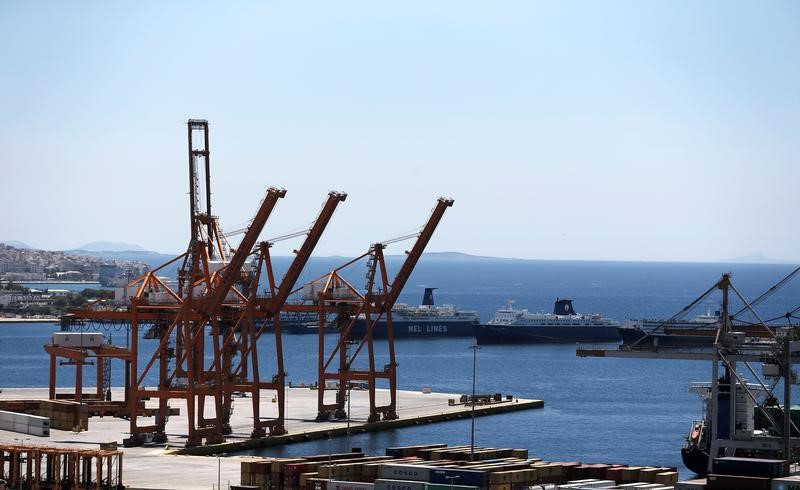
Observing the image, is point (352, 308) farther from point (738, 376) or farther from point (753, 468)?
point (753, 468)

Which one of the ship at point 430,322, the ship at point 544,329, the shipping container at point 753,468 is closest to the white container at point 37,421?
the shipping container at point 753,468

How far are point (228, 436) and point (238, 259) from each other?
10.2 metres

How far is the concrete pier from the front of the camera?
62438 millimetres

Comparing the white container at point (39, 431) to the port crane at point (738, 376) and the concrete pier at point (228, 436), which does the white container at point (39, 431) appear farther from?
the port crane at point (738, 376)

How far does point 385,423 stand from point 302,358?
63597 millimetres

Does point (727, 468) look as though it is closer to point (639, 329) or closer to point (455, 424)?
point (455, 424)

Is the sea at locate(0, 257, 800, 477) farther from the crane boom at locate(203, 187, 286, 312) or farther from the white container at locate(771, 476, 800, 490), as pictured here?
the white container at locate(771, 476, 800, 490)

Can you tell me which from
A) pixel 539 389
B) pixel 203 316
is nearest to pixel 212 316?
pixel 203 316

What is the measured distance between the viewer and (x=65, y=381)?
12862 cm

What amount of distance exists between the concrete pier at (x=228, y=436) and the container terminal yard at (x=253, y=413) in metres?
0.13

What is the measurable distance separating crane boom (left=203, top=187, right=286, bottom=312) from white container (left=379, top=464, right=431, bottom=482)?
22041 mm

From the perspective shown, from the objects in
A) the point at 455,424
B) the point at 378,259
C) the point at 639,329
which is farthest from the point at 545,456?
the point at 639,329

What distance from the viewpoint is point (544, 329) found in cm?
17975

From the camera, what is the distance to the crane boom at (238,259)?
7394 centimetres
